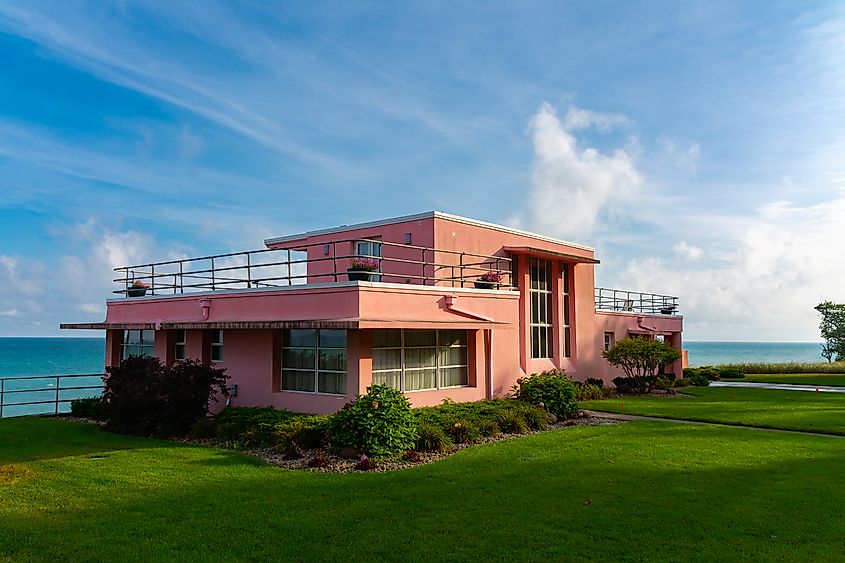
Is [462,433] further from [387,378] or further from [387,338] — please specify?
[387,338]

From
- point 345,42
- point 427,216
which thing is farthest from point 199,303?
point 345,42

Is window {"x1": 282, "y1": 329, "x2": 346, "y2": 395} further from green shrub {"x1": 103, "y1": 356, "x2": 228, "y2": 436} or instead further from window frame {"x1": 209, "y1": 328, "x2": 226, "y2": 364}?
window frame {"x1": 209, "y1": 328, "x2": 226, "y2": 364}

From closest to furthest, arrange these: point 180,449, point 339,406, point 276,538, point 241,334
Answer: point 276,538 < point 180,449 < point 339,406 < point 241,334

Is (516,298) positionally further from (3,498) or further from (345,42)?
(3,498)

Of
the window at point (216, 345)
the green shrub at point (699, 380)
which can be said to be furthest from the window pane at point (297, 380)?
the green shrub at point (699, 380)

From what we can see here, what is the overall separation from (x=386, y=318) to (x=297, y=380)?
352cm

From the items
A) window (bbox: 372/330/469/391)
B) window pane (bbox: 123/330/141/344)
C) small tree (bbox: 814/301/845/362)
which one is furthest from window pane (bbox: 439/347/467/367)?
small tree (bbox: 814/301/845/362)

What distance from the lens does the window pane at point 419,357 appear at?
17.5 metres

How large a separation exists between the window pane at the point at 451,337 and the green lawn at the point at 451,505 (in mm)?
4946

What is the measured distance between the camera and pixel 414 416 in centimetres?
1430

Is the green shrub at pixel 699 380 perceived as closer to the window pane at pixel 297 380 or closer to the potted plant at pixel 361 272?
the window pane at pixel 297 380

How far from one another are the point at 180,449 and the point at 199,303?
230 inches

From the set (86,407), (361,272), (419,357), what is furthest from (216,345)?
(361,272)

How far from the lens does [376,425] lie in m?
13.1
